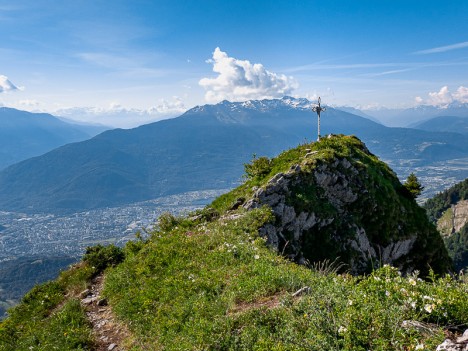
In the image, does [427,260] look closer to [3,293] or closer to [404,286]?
[404,286]

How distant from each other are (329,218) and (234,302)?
1632 centimetres

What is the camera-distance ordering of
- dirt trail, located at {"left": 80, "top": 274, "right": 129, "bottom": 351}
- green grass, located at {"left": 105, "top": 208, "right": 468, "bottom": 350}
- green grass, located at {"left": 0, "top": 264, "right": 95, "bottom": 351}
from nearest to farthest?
1. green grass, located at {"left": 105, "top": 208, "right": 468, "bottom": 350}
2. dirt trail, located at {"left": 80, "top": 274, "right": 129, "bottom": 351}
3. green grass, located at {"left": 0, "top": 264, "right": 95, "bottom": 351}

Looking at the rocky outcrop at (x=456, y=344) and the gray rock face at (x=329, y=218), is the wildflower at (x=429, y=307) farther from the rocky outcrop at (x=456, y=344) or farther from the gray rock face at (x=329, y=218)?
the gray rock face at (x=329, y=218)

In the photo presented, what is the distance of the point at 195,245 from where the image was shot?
15859 mm

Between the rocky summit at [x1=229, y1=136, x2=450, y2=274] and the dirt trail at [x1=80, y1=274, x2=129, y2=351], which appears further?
the rocky summit at [x1=229, y1=136, x2=450, y2=274]

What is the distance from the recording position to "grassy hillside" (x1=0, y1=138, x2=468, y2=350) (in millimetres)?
6066

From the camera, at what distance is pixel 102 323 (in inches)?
499

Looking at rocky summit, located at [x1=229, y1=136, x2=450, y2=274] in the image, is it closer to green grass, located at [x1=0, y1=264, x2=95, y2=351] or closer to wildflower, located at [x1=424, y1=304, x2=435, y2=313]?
green grass, located at [x1=0, y1=264, x2=95, y2=351]

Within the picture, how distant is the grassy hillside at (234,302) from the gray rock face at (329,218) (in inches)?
99.2

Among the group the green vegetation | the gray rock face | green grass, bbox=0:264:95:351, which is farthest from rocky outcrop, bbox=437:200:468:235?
green grass, bbox=0:264:95:351

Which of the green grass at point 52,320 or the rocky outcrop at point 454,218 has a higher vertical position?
the green grass at point 52,320

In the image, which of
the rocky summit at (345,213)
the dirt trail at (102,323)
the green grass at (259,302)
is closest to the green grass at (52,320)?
the dirt trail at (102,323)

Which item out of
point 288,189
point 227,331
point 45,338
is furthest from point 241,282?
point 288,189

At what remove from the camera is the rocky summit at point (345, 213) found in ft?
73.4
